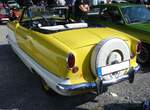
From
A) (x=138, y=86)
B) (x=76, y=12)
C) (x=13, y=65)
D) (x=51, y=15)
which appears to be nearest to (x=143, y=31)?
(x=138, y=86)

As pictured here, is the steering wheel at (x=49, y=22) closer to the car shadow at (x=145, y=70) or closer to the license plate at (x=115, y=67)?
the license plate at (x=115, y=67)

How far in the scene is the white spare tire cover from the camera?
4625 mm

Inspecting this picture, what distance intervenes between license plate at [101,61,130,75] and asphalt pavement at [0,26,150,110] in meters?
0.63

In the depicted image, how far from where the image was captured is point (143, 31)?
283 inches

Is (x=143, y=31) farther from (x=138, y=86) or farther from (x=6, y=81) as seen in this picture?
(x=6, y=81)

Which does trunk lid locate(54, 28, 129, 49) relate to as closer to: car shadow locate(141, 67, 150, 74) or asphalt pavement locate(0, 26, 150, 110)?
asphalt pavement locate(0, 26, 150, 110)

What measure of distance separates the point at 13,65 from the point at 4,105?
2.45m

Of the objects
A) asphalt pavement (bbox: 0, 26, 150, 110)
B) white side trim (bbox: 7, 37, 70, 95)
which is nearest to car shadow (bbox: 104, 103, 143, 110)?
asphalt pavement (bbox: 0, 26, 150, 110)

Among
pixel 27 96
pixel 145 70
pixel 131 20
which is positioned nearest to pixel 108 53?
pixel 27 96

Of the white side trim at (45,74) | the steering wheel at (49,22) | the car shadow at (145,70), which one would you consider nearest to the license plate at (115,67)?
the white side trim at (45,74)

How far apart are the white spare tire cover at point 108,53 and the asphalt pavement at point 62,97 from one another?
0.61 meters

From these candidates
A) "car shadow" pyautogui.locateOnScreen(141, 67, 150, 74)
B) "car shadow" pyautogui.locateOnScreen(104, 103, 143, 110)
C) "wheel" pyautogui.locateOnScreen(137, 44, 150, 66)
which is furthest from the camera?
"wheel" pyautogui.locateOnScreen(137, 44, 150, 66)

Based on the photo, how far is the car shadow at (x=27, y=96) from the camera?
5176 millimetres

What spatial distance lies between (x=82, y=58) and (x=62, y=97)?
3.58ft
